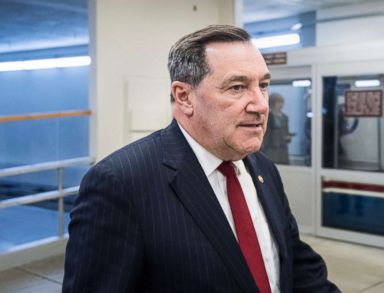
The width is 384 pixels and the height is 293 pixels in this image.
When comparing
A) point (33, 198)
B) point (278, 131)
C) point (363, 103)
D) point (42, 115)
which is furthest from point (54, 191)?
point (363, 103)

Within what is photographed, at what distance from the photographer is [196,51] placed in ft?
4.60

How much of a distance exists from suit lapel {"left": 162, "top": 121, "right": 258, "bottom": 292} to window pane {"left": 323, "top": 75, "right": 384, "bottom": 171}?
457cm

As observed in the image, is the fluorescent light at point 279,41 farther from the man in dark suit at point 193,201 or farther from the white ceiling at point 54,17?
the man in dark suit at point 193,201

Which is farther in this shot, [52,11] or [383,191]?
[52,11]

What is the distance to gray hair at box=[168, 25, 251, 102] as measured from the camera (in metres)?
1.39

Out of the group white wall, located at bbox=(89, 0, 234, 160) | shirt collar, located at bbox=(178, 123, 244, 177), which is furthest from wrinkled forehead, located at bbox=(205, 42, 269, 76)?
white wall, located at bbox=(89, 0, 234, 160)

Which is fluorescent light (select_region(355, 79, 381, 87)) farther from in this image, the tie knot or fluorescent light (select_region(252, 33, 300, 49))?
the tie knot

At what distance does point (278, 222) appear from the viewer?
1571 millimetres

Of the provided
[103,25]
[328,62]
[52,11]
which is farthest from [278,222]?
[52,11]

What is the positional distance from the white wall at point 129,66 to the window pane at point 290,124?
136 centimetres

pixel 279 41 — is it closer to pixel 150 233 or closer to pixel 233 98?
pixel 233 98

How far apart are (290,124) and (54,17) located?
4.59m

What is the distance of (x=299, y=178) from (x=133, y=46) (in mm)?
2511

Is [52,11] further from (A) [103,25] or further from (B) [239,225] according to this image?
(B) [239,225]
